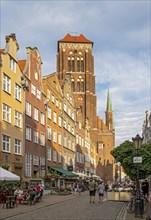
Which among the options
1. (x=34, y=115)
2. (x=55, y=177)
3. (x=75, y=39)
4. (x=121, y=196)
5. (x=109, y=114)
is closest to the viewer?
(x=121, y=196)

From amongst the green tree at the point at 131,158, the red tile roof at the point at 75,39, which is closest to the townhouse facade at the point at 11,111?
the green tree at the point at 131,158

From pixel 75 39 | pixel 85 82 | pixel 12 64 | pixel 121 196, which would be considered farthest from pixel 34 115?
pixel 75 39

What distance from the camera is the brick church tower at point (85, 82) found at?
9381cm

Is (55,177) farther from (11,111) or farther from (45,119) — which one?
(11,111)

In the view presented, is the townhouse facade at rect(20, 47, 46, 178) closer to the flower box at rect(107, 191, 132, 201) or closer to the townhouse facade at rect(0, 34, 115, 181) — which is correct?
the townhouse facade at rect(0, 34, 115, 181)

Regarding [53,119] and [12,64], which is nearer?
[12,64]

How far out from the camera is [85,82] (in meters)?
94.6

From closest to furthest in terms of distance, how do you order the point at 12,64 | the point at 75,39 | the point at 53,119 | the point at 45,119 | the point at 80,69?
the point at 12,64 → the point at 45,119 → the point at 53,119 → the point at 80,69 → the point at 75,39

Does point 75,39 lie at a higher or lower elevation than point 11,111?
higher

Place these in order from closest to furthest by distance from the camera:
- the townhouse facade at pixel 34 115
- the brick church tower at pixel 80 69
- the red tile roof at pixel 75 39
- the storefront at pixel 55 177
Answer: the townhouse facade at pixel 34 115 → the storefront at pixel 55 177 → the brick church tower at pixel 80 69 → the red tile roof at pixel 75 39

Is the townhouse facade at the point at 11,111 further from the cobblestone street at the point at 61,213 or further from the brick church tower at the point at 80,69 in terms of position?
the brick church tower at the point at 80,69

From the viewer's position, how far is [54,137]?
51000 millimetres

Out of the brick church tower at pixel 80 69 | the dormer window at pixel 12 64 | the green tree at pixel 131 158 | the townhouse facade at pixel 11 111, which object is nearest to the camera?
the green tree at pixel 131 158

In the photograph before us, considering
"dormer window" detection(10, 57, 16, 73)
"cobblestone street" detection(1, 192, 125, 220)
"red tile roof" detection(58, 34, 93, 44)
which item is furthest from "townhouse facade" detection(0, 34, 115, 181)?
"cobblestone street" detection(1, 192, 125, 220)
